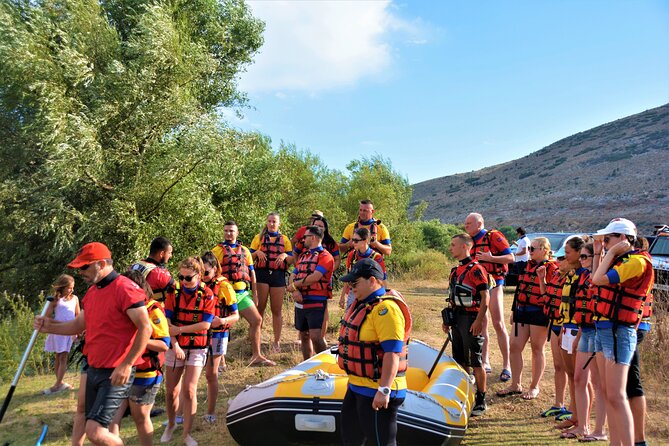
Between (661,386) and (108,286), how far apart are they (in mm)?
6579

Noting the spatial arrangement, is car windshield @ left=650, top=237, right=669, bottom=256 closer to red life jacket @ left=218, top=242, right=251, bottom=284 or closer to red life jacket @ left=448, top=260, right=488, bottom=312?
red life jacket @ left=448, top=260, right=488, bottom=312

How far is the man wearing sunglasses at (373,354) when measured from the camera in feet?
10.5

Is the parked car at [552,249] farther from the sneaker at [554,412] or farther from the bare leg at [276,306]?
the sneaker at [554,412]

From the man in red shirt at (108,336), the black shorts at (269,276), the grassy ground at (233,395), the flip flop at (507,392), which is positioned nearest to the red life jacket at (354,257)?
the black shorts at (269,276)

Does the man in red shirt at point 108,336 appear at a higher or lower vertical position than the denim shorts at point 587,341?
higher

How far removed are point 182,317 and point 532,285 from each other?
387 cm

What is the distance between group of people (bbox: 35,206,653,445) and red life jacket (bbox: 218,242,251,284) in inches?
0.7

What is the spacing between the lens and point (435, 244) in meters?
28.9

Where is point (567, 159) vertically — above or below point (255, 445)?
above

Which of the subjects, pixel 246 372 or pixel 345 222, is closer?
pixel 246 372

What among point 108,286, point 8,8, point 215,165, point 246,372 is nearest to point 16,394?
point 246,372

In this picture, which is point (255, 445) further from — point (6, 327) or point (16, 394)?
point (6, 327)

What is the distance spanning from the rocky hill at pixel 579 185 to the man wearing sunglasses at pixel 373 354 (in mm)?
37161

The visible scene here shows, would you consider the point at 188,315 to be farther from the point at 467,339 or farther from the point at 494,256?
the point at 494,256
